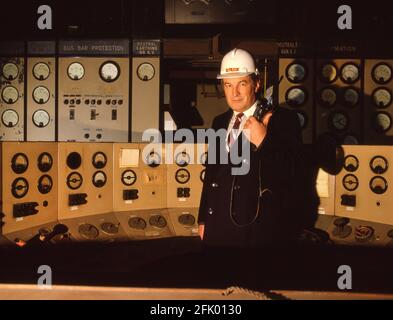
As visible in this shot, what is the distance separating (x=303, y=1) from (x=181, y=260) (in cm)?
323

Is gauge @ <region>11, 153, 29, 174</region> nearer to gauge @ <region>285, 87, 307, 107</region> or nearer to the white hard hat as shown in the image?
the white hard hat

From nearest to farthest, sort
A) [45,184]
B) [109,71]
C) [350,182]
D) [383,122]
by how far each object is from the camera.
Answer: [45,184], [350,182], [383,122], [109,71]

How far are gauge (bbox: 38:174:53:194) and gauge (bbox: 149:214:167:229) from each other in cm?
67

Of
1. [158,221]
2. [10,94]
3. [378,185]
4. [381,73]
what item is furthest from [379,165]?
[10,94]

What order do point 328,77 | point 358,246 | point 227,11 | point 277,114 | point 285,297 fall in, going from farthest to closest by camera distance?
point 328,77 → point 227,11 → point 358,246 → point 277,114 → point 285,297

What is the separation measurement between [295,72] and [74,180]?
2351 millimetres

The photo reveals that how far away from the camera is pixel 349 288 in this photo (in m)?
0.91

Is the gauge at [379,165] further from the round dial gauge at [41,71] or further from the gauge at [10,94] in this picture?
the gauge at [10,94]

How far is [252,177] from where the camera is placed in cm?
154

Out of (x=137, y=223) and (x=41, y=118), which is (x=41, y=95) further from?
(x=137, y=223)

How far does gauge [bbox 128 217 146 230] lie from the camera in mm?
2457

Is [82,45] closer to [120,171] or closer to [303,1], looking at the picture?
[120,171]

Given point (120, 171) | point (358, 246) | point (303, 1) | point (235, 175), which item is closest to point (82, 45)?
point (120, 171)

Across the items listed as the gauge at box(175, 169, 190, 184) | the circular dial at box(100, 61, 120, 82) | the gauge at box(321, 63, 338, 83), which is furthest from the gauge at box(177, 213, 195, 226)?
the gauge at box(321, 63, 338, 83)
